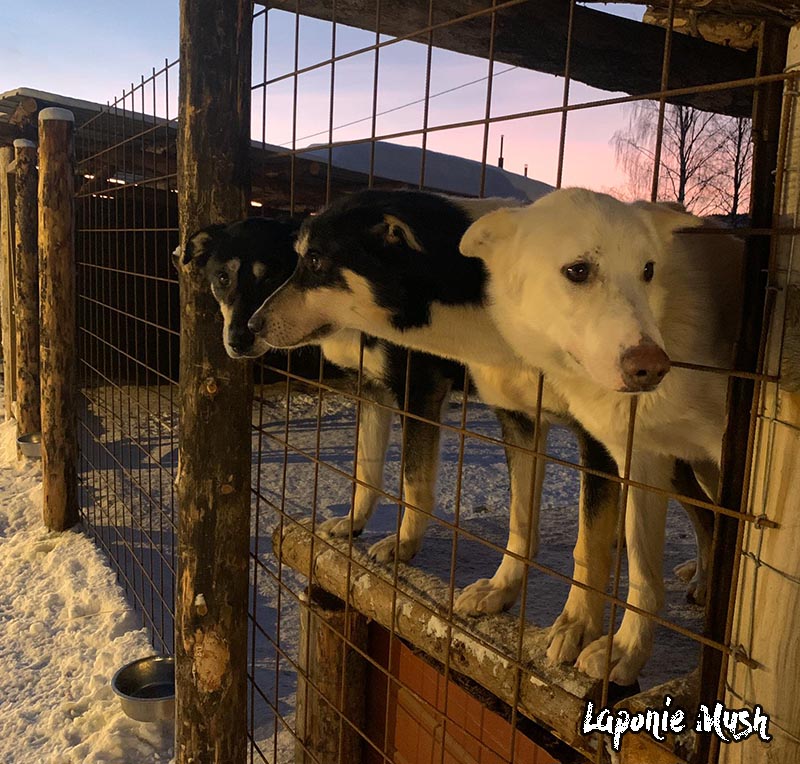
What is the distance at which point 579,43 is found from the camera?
9.72ft

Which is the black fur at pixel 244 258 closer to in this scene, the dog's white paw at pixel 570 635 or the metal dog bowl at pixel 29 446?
the dog's white paw at pixel 570 635

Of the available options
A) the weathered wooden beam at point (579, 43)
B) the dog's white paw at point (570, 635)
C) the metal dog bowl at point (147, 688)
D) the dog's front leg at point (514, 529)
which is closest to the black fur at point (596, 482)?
the dog's front leg at point (514, 529)

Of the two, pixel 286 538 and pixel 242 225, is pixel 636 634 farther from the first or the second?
pixel 242 225

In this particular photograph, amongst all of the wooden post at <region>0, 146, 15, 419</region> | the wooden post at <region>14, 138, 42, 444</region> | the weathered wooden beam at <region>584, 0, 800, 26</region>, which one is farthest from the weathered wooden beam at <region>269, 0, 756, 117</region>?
the wooden post at <region>0, 146, 15, 419</region>

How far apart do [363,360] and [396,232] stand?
917 millimetres

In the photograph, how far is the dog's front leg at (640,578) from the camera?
5.84 feet

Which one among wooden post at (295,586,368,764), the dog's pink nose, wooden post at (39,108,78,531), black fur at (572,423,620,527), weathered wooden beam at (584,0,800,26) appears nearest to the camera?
weathered wooden beam at (584,0,800,26)

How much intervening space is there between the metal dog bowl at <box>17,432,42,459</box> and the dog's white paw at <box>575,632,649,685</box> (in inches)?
254

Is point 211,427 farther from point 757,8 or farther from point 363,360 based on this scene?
point 757,8

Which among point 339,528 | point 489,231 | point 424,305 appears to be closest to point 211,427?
point 339,528

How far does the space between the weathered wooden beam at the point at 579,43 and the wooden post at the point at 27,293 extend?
542 centimetres

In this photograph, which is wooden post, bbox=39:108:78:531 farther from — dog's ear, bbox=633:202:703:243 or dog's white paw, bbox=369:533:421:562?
dog's ear, bbox=633:202:703:243

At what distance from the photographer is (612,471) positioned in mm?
2121

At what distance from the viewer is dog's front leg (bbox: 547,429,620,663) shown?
1917 mm
